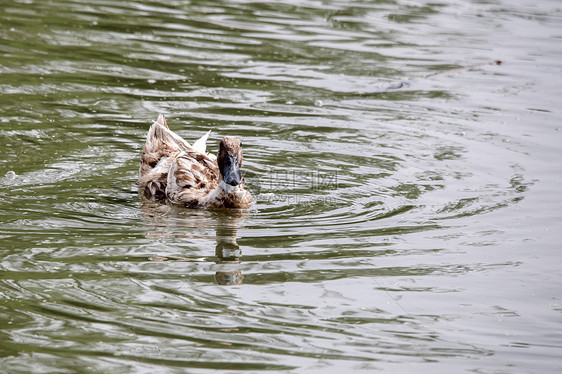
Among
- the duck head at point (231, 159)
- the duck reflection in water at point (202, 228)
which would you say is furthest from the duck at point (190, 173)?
the duck reflection in water at point (202, 228)

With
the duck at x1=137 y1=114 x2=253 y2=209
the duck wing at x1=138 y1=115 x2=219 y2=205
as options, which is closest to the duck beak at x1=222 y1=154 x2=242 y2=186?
the duck at x1=137 y1=114 x2=253 y2=209

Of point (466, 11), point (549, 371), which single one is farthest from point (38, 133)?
point (466, 11)

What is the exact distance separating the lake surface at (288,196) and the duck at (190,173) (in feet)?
0.73

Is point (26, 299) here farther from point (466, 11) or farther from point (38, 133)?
point (466, 11)

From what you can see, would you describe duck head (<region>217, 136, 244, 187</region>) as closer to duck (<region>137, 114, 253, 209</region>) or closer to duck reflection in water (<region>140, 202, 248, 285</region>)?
duck (<region>137, 114, 253, 209</region>)

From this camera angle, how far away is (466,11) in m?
17.9

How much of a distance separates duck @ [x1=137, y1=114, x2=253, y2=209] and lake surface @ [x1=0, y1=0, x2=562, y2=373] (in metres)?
0.22

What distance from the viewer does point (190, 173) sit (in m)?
9.52

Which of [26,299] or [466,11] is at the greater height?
[466,11]

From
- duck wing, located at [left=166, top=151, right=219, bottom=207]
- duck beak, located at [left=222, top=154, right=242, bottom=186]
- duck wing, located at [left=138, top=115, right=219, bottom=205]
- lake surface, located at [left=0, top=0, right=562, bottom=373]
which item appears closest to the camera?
lake surface, located at [left=0, top=0, right=562, bottom=373]

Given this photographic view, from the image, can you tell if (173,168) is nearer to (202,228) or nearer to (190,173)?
(190,173)

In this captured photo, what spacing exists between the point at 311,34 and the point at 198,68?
3098mm

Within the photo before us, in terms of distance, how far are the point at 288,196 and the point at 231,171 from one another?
2.51 ft

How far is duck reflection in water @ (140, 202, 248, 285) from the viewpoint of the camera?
7250mm
